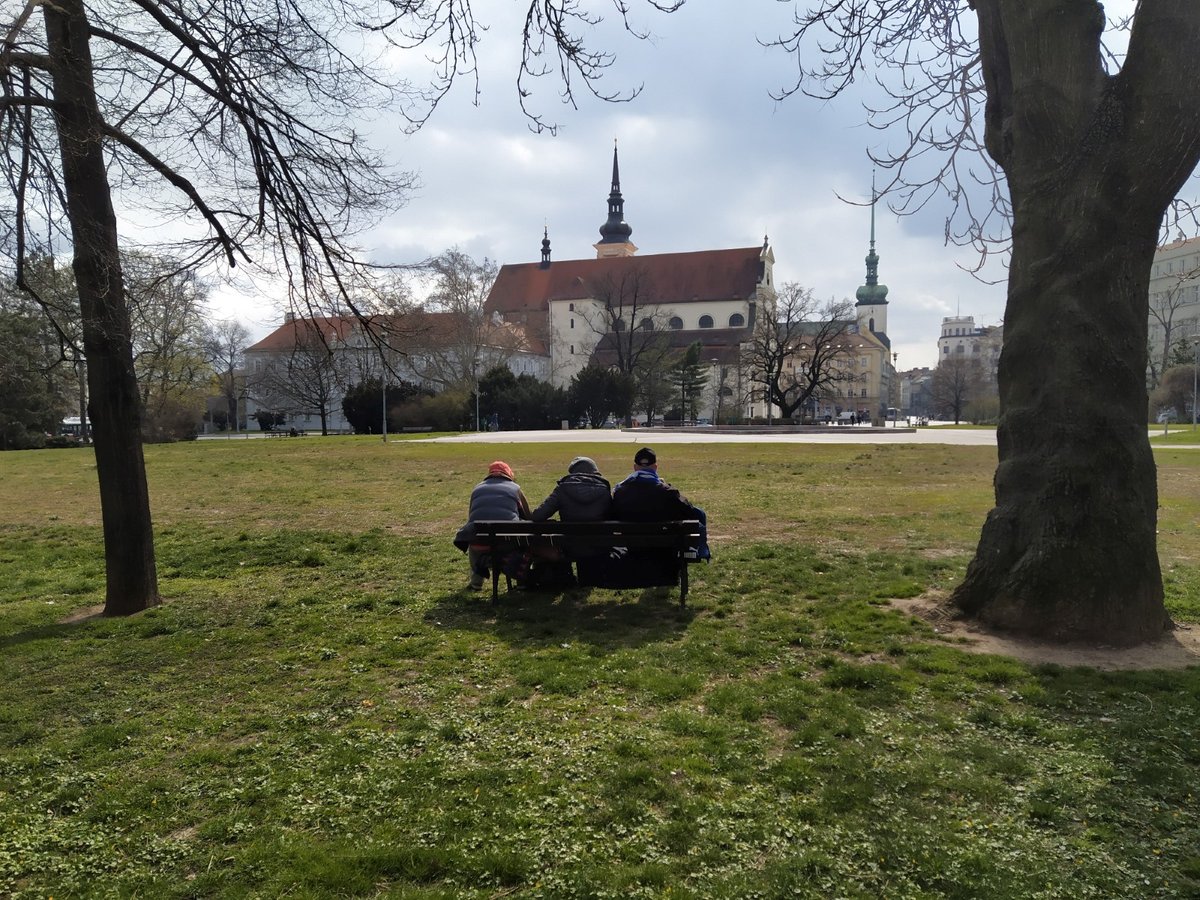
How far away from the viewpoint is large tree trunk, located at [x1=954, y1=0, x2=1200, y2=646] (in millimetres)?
5188

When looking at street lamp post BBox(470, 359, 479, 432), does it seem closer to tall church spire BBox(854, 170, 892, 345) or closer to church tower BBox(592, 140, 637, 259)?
church tower BBox(592, 140, 637, 259)

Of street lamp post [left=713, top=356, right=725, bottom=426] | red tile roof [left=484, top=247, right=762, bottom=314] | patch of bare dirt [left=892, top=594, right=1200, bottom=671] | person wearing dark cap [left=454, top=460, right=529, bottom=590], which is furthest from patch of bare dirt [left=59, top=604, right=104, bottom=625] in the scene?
red tile roof [left=484, top=247, right=762, bottom=314]

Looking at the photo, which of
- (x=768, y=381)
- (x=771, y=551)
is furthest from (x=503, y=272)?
(x=771, y=551)

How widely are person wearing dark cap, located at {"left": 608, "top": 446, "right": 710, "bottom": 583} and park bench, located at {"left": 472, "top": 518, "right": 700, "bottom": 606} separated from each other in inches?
2.6

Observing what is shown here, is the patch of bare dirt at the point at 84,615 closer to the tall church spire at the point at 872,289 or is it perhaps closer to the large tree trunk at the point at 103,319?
the large tree trunk at the point at 103,319

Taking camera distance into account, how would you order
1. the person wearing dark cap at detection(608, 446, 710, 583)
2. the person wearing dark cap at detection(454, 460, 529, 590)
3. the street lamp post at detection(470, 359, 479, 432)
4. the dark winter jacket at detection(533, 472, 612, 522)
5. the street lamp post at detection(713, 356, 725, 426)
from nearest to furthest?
the person wearing dark cap at detection(608, 446, 710, 583), the dark winter jacket at detection(533, 472, 612, 522), the person wearing dark cap at detection(454, 460, 529, 590), the street lamp post at detection(470, 359, 479, 432), the street lamp post at detection(713, 356, 725, 426)

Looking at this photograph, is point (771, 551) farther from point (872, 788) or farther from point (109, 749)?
point (109, 749)

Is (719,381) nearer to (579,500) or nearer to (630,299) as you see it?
(630,299)

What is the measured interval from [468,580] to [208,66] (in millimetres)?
4718

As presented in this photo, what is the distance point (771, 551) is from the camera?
8.91 metres

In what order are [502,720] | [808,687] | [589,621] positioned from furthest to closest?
[589,621] < [808,687] < [502,720]

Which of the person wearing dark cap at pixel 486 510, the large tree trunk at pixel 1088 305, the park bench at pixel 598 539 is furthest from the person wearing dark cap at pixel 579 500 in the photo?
the large tree trunk at pixel 1088 305

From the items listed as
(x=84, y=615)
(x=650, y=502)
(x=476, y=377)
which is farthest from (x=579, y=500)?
(x=476, y=377)

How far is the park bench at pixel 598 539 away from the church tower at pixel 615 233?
299 feet
